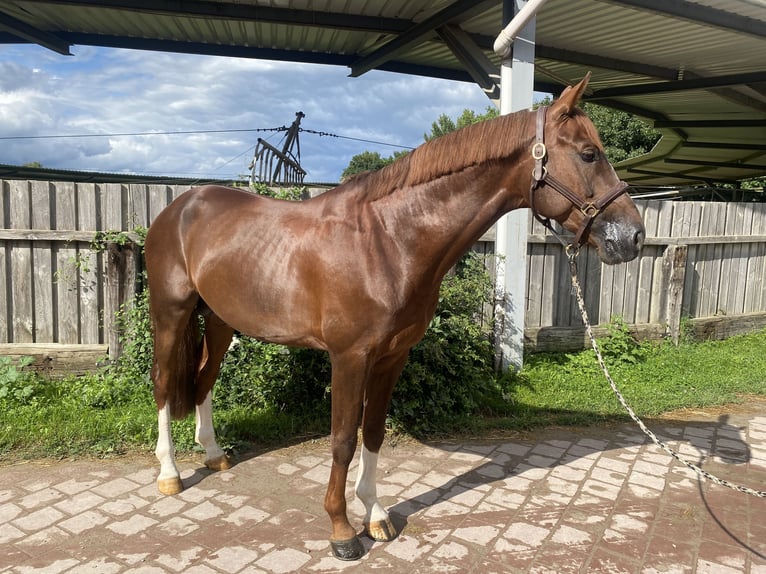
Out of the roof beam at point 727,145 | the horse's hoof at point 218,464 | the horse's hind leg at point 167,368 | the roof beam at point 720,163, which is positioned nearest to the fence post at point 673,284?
the horse's hoof at point 218,464

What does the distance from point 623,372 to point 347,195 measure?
14.4 feet

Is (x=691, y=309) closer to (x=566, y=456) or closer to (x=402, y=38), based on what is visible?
(x=566, y=456)

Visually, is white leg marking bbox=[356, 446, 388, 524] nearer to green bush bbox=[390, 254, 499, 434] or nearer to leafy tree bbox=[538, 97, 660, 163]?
green bush bbox=[390, 254, 499, 434]

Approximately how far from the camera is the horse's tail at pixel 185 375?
3422mm

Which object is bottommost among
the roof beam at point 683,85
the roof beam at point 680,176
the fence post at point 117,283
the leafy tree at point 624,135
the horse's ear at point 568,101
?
the fence post at point 117,283

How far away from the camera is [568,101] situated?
219cm

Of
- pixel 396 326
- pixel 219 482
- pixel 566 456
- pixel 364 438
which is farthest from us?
pixel 566 456

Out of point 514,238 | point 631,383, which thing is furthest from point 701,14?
point 631,383

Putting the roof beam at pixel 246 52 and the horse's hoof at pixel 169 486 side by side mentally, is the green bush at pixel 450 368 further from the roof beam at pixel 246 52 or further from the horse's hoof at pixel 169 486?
the roof beam at pixel 246 52

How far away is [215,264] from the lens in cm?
303

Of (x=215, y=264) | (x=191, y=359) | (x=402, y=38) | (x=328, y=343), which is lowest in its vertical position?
(x=191, y=359)

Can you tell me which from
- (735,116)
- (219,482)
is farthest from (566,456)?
(735,116)

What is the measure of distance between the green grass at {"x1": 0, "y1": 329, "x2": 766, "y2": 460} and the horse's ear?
2795 millimetres

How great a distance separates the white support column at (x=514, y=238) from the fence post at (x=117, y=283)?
3.45 meters
